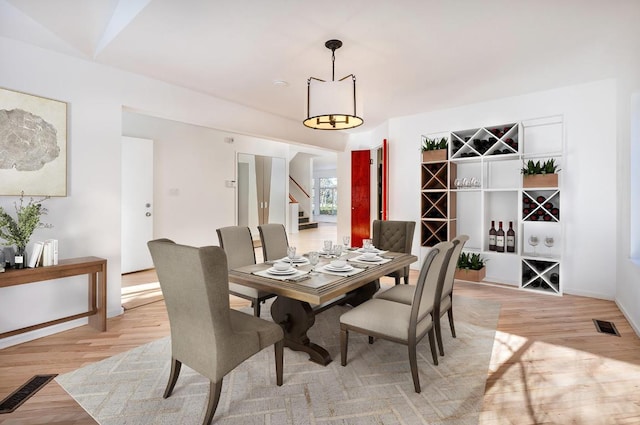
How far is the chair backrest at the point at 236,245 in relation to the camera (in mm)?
3072

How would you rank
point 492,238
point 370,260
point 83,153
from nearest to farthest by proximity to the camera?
point 370,260
point 83,153
point 492,238

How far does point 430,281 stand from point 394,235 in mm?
1717

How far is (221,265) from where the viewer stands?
1613 millimetres

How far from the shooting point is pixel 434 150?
4805mm

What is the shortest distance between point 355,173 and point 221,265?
497 centimetres

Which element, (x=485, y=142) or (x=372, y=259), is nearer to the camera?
(x=372, y=259)

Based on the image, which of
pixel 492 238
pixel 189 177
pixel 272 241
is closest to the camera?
pixel 272 241

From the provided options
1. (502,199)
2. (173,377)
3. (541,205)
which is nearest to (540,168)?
(541,205)

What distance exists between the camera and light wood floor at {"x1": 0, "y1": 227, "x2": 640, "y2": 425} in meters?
1.85

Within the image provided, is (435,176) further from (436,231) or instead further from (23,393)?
(23,393)

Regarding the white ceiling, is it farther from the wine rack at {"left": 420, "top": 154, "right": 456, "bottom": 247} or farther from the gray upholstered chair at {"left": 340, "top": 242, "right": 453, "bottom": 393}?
the gray upholstered chair at {"left": 340, "top": 242, "right": 453, "bottom": 393}

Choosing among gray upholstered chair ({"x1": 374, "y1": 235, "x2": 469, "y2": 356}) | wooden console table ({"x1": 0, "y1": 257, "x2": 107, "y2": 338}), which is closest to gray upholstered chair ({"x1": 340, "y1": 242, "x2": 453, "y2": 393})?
gray upholstered chair ({"x1": 374, "y1": 235, "x2": 469, "y2": 356})

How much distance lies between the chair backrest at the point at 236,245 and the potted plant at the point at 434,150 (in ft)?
9.81

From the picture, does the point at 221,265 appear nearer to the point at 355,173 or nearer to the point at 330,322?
the point at 330,322
